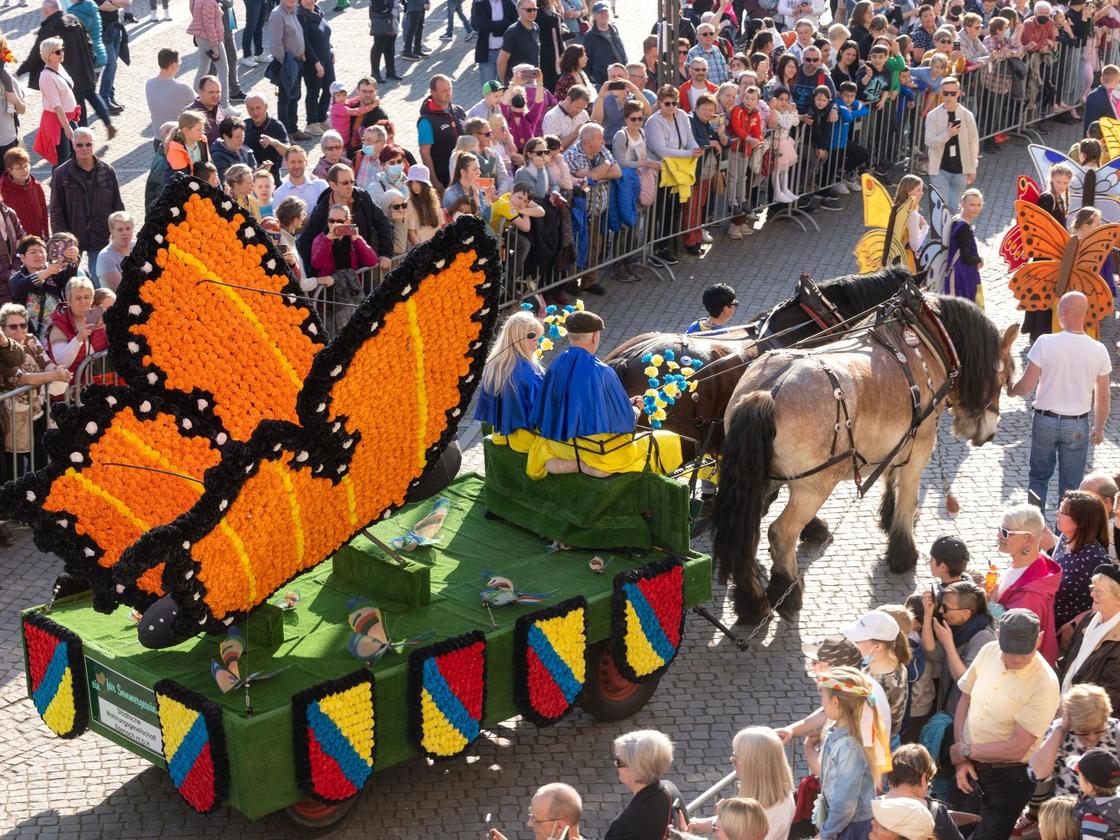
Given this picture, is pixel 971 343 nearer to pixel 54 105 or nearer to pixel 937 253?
pixel 937 253

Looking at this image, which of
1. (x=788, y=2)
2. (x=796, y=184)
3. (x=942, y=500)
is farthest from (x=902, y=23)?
(x=942, y=500)

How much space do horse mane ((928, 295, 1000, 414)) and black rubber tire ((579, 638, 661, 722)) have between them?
3335 millimetres

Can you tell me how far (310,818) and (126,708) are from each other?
981mm

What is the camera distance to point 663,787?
6512 mm

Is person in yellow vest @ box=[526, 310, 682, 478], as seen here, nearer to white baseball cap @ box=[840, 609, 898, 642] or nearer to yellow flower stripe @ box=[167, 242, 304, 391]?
yellow flower stripe @ box=[167, 242, 304, 391]

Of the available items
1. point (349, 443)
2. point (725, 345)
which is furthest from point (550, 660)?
point (725, 345)

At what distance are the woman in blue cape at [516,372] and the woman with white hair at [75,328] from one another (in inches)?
125

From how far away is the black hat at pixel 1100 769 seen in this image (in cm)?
628

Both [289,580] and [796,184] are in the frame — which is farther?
[796,184]

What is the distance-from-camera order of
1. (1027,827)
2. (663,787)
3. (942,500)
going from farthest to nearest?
(942,500) < (1027,827) < (663,787)

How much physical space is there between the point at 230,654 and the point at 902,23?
17.8 metres

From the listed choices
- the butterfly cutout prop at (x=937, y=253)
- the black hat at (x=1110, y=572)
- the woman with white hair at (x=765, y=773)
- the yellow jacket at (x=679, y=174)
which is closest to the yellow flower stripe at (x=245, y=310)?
the woman with white hair at (x=765, y=773)

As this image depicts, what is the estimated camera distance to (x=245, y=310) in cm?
727

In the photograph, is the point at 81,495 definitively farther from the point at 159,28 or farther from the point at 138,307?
the point at 159,28
